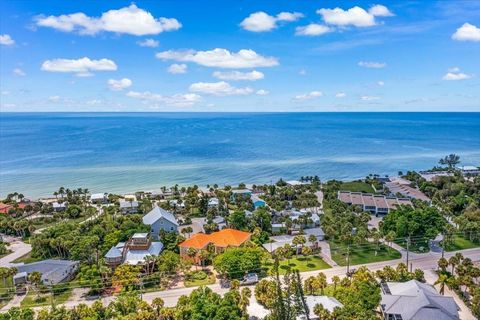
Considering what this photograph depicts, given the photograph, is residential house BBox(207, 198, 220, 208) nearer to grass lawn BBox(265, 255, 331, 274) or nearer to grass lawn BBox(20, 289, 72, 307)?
grass lawn BBox(265, 255, 331, 274)

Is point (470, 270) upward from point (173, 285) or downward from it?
upward

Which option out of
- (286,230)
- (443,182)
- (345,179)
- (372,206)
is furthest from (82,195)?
(443,182)

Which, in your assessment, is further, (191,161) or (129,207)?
(191,161)

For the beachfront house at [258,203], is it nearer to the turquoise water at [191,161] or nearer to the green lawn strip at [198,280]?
the turquoise water at [191,161]

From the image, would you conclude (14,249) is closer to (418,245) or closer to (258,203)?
(258,203)

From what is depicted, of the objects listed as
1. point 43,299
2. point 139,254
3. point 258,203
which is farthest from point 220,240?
point 258,203

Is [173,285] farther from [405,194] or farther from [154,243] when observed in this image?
[405,194]

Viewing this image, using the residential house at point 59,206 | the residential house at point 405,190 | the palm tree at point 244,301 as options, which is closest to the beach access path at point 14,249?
the residential house at point 59,206
